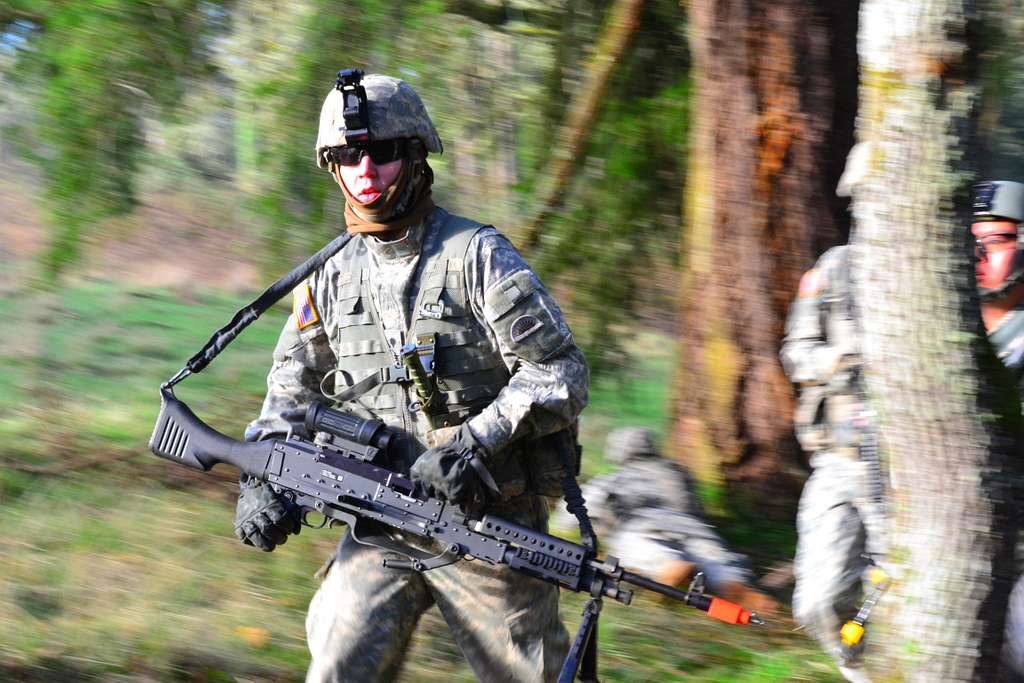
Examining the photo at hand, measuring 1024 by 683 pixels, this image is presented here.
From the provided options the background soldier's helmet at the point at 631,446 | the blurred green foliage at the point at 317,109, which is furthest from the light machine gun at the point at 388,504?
the background soldier's helmet at the point at 631,446

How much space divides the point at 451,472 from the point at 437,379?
1.07 ft

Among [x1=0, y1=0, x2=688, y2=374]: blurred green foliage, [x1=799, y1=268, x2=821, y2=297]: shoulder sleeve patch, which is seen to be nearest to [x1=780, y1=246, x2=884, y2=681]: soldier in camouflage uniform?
[x1=799, y1=268, x2=821, y2=297]: shoulder sleeve patch

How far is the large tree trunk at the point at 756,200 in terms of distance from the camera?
19.7 ft

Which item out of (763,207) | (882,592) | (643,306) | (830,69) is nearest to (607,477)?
(643,306)

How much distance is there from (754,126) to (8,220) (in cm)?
418

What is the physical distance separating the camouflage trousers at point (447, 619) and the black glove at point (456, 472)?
259 mm

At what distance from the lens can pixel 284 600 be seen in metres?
5.49

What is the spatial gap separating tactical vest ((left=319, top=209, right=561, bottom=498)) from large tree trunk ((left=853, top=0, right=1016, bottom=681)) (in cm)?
92

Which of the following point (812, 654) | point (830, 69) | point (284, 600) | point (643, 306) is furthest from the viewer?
point (643, 306)

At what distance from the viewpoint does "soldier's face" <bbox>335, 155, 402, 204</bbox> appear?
336 centimetres

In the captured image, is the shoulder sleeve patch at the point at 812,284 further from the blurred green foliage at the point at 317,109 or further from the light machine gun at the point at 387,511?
the blurred green foliage at the point at 317,109

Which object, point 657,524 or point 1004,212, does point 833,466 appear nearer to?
point 1004,212

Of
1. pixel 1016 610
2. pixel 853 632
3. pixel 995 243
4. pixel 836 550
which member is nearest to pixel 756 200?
pixel 995 243

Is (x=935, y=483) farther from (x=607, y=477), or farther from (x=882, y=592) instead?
(x=607, y=477)
